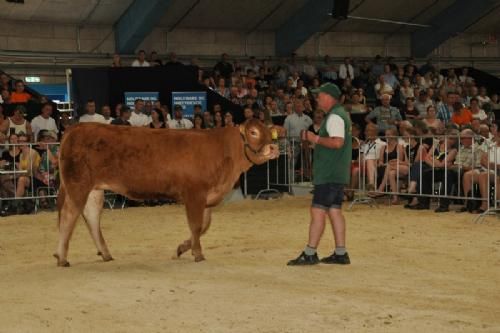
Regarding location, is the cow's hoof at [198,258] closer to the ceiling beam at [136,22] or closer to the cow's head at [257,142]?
the cow's head at [257,142]

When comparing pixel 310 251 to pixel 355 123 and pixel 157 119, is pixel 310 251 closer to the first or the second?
pixel 157 119

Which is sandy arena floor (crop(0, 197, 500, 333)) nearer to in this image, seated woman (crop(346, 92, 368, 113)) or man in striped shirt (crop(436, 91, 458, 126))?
seated woman (crop(346, 92, 368, 113))

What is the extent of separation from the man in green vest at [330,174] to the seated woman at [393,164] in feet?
20.6

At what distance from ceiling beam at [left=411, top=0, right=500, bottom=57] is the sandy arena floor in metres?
16.4

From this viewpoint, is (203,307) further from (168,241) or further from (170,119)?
(170,119)

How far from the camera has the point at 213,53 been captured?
2509 centimetres

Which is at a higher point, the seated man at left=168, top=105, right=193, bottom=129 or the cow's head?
the seated man at left=168, top=105, right=193, bottom=129

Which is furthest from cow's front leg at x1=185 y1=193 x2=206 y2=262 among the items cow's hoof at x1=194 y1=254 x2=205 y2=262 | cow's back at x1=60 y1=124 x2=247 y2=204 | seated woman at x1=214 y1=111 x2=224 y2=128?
seated woman at x1=214 y1=111 x2=224 y2=128

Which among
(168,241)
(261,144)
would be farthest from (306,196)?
(261,144)

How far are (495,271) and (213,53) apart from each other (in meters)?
18.3

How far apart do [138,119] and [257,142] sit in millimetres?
7827

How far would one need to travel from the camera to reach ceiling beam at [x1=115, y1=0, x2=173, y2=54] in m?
20.8

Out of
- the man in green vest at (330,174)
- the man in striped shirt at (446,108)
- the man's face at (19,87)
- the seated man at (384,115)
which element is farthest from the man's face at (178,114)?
the man in green vest at (330,174)

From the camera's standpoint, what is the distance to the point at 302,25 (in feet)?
81.6
